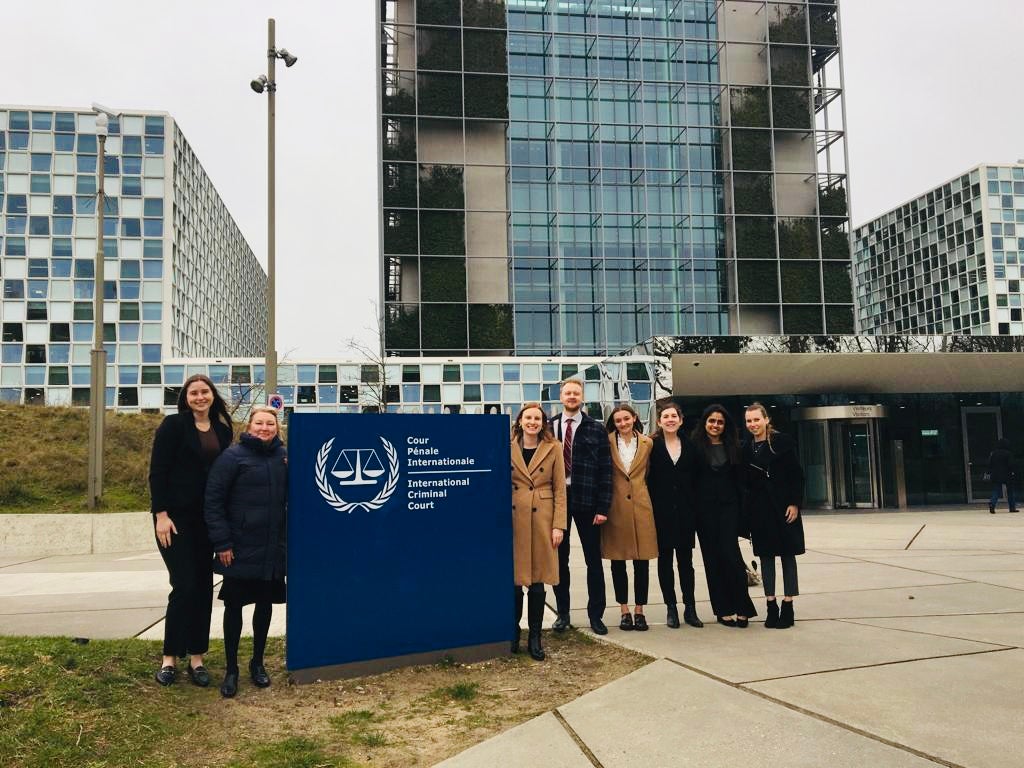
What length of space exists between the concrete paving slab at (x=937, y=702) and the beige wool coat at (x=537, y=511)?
69.0 inches

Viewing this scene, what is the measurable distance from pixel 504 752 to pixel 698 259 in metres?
51.8

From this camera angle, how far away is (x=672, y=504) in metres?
6.75

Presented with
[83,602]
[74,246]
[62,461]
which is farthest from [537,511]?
[74,246]

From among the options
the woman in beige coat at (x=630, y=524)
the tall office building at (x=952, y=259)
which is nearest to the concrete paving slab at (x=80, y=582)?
the woman in beige coat at (x=630, y=524)

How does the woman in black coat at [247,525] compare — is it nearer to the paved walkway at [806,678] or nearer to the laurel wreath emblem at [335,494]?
the laurel wreath emblem at [335,494]

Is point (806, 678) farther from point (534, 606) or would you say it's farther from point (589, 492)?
A: point (589, 492)

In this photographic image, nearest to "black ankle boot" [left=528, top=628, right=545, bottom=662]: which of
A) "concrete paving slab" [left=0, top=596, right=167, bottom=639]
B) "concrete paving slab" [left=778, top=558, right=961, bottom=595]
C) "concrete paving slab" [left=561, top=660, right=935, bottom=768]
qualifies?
"concrete paving slab" [left=561, top=660, right=935, bottom=768]

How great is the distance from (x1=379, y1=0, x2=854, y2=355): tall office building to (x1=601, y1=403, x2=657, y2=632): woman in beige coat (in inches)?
1731

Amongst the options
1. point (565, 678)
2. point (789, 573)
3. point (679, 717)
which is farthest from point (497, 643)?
point (789, 573)

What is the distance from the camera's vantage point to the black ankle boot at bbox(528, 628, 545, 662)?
5770 mm

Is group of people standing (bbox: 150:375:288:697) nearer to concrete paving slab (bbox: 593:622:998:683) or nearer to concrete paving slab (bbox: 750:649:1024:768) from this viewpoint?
concrete paving slab (bbox: 593:622:998:683)

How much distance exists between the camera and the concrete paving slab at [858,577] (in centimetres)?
866

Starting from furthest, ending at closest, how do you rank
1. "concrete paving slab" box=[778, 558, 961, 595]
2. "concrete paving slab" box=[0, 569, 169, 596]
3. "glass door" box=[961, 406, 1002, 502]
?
"glass door" box=[961, 406, 1002, 502] → "concrete paving slab" box=[0, 569, 169, 596] → "concrete paving slab" box=[778, 558, 961, 595]

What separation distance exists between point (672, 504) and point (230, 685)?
3.59 m
